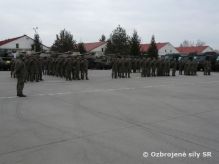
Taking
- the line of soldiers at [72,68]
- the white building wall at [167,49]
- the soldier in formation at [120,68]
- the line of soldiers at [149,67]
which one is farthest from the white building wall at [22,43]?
the soldier in formation at [120,68]

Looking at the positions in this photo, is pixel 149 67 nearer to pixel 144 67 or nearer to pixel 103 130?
pixel 144 67

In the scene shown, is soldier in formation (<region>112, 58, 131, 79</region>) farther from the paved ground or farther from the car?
the car

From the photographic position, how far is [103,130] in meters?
7.66

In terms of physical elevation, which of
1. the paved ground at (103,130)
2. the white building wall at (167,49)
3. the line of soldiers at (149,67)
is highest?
the white building wall at (167,49)

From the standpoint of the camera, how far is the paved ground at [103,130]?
579 centimetres

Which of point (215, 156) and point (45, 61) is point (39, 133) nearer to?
point (215, 156)

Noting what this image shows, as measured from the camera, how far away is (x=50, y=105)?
11234 millimetres

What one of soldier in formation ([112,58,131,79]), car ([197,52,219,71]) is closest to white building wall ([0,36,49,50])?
car ([197,52,219,71])

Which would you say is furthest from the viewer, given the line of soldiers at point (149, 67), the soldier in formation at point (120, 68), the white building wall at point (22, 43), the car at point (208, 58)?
the white building wall at point (22, 43)

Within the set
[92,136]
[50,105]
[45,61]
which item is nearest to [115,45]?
[45,61]

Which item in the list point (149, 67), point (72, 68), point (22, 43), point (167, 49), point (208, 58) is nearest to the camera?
point (72, 68)

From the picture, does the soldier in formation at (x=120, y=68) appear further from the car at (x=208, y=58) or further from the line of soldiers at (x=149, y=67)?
the car at (x=208, y=58)

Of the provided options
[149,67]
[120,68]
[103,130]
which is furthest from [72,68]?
[103,130]

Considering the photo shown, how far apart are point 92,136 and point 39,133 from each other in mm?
1163
